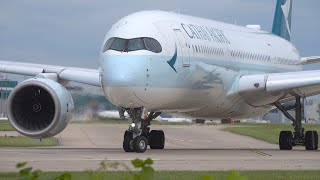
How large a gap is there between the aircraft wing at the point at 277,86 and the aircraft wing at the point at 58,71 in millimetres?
5101

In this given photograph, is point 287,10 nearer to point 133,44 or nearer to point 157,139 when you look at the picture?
point 157,139

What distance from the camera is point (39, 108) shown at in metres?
25.3

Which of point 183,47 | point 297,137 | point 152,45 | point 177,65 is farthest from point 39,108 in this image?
point 297,137

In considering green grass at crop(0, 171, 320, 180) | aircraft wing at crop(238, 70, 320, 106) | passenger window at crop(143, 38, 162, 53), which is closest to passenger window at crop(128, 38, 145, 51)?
passenger window at crop(143, 38, 162, 53)

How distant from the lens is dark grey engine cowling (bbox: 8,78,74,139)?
79.9 ft

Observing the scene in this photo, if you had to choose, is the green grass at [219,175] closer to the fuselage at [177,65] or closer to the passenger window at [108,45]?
the fuselage at [177,65]

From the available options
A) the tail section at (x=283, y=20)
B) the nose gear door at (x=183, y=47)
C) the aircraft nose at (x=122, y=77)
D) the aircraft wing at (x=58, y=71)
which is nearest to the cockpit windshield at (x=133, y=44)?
the aircraft nose at (x=122, y=77)

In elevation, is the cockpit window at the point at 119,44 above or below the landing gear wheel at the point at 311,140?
above

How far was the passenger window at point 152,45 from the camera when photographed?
979 inches

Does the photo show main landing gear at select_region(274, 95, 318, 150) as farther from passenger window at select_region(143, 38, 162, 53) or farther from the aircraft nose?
the aircraft nose

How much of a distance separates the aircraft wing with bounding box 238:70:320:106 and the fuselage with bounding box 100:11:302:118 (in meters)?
0.39

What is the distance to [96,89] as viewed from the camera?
95.0 ft

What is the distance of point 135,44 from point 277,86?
19.3 feet

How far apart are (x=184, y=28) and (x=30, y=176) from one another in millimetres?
20269
